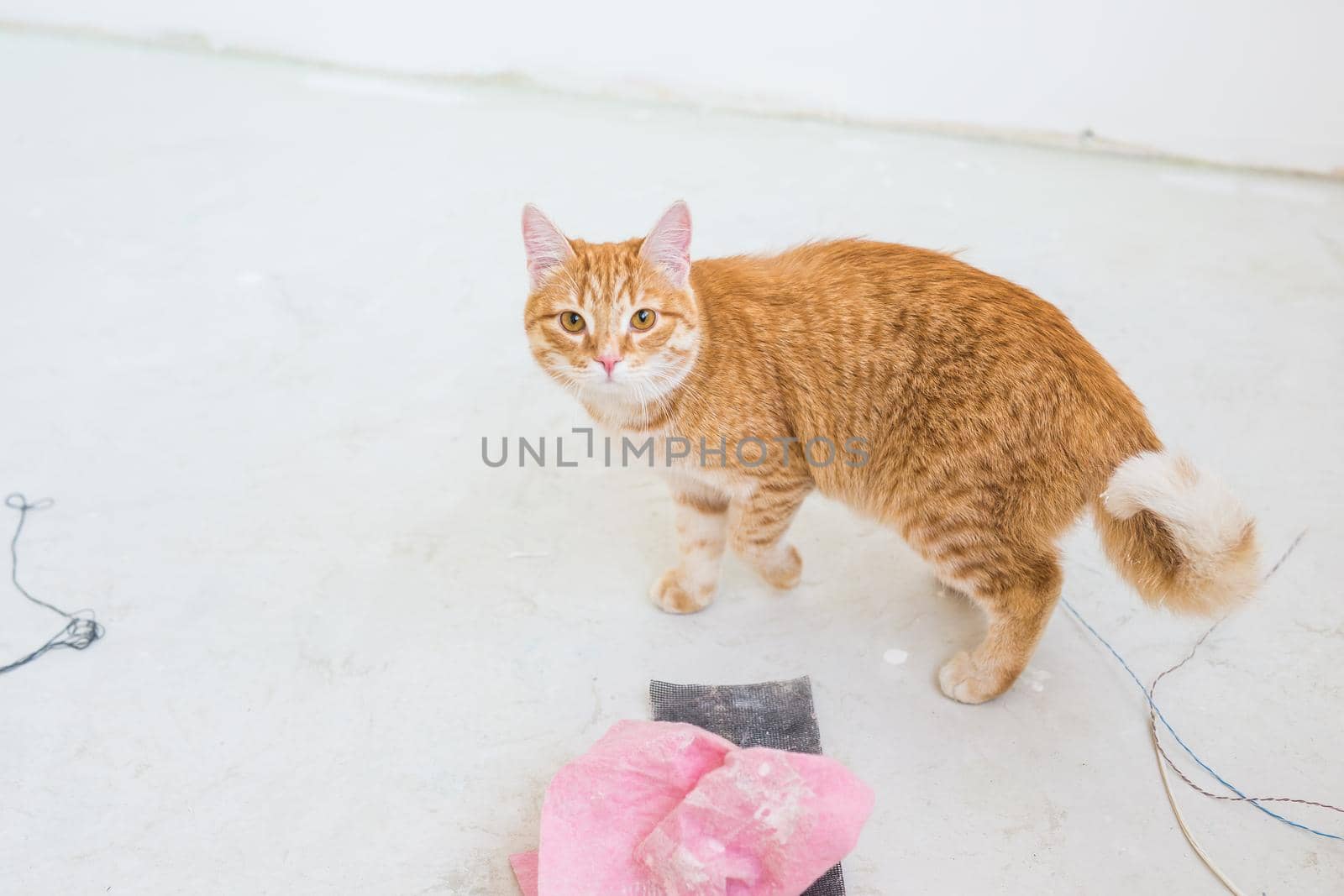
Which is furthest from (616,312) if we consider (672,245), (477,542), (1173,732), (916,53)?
(916,53)

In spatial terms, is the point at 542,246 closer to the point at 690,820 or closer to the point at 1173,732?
the point at 690,820

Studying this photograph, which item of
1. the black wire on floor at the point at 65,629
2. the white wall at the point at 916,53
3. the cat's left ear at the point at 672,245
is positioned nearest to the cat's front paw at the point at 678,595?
the cat's left ear at the point at 672,245

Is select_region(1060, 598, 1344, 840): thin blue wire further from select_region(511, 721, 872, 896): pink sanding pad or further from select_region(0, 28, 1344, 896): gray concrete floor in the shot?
select_region(511, 721, 872, 896): pink sanding pad

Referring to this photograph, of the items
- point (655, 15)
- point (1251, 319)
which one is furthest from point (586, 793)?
point (655, 15)

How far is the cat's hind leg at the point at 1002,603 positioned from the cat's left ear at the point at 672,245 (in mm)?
795

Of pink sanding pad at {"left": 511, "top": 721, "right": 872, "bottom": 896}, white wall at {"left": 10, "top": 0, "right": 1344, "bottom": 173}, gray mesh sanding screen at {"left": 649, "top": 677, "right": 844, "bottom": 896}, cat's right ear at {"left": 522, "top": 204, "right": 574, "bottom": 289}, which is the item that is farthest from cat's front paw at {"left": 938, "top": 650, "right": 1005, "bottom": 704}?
white wall at {"left": 10, "top": 0, "right": 1344, "bottom": 173}

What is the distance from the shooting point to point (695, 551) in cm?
221

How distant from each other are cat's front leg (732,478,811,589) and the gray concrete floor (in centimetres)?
17

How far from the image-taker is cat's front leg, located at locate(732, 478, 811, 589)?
2055mm

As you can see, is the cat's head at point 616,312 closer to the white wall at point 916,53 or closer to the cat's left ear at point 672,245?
the cat's left ear at point 672,245

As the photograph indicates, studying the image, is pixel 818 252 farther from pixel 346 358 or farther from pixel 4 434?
pixel 4 434

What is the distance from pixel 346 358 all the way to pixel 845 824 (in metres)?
2.16

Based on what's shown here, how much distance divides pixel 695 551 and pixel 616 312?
2.00ft

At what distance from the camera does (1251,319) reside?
3227 millimetres
